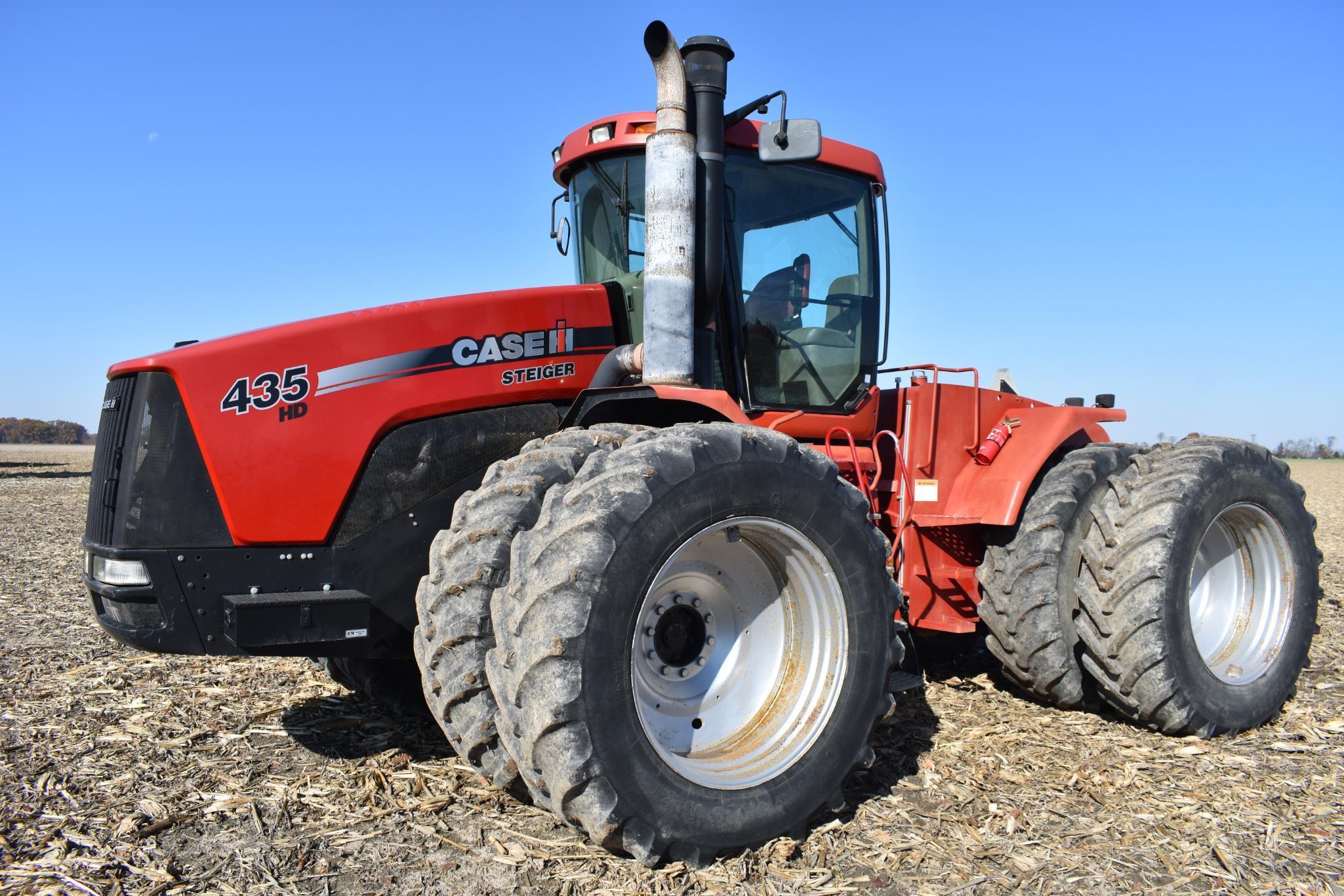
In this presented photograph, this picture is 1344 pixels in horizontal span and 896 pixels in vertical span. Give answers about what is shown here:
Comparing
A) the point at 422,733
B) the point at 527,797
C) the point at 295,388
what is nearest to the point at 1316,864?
the point at 527,797

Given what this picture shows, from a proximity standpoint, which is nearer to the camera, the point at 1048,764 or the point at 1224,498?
the point at 1048,764

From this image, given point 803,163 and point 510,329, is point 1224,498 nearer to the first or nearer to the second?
point 803,163

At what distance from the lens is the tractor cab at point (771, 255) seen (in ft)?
15.1

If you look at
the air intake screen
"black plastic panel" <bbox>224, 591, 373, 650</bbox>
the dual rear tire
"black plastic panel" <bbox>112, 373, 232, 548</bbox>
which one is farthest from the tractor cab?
"black plastic panel" <bbox>112, 373, 232, 548</bbox>

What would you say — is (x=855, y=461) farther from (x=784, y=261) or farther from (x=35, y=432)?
(x=35, y=432)

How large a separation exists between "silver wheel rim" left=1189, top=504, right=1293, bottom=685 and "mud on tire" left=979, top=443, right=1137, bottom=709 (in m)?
0.88

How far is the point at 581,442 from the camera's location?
11.4ft

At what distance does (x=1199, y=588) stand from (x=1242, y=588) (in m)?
0.22

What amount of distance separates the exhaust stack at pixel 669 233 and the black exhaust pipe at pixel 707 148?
0.35 ft

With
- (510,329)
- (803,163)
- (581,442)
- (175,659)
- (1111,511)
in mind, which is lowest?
(175,659)

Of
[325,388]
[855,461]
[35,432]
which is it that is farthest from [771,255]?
[35,432]

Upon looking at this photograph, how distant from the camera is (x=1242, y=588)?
5266 mm

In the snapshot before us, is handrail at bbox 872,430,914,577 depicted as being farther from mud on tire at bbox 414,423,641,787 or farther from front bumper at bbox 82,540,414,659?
front bumper at bbox 82,540,414,659

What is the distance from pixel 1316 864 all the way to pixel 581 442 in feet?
9.50
